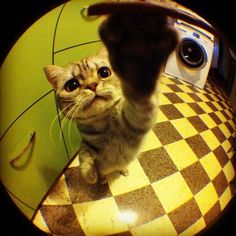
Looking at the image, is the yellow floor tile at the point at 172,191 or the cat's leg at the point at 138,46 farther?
the yellow floor tile at the point at 172,191

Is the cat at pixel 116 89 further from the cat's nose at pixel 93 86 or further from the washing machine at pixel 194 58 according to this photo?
the washing machine at pixel 194 58

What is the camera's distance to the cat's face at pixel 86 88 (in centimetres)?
54

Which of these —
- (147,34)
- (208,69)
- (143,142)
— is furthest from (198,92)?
(147,34)

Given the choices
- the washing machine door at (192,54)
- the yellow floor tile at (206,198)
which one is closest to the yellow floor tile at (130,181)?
the yellow floor tile at (206,198)

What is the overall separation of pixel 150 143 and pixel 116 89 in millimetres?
130

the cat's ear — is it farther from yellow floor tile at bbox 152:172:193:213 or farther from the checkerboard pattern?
yellow floor tile at bbox 152:172:193:213

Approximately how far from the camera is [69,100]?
22.4 inches

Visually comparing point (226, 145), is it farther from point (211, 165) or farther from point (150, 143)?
point (150, 143)

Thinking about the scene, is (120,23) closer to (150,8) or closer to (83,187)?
(150,8)

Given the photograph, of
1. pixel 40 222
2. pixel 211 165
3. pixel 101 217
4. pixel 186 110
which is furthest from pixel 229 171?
pixel 40 222

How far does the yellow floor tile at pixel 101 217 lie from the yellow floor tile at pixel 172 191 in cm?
8

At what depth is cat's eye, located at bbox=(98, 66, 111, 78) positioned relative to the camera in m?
0.54

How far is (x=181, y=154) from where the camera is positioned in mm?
596

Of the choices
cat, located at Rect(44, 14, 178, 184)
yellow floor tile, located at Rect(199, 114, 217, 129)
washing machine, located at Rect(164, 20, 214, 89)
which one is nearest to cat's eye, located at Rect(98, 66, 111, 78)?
cat, located at Rect(44, 14, 178, 184)
